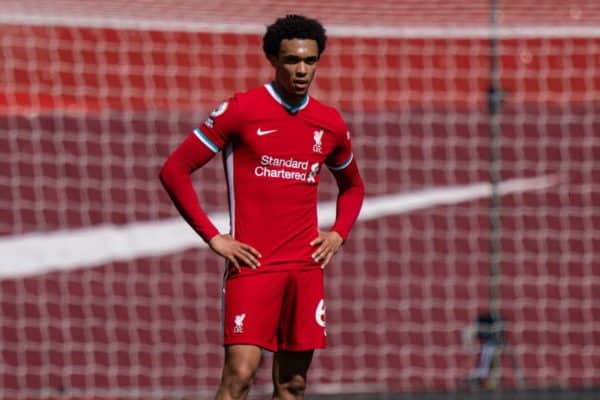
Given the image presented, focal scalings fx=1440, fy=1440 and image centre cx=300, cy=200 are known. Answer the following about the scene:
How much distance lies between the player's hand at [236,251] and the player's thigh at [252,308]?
0.05 m

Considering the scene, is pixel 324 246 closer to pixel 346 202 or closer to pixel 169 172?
pixel 346 202

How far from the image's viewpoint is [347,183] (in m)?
5.13

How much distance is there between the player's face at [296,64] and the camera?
4.72 metres

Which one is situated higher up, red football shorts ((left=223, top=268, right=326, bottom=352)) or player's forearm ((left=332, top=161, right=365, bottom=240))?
player's forearm ((left=332, top=161, right=365, bottom=240))

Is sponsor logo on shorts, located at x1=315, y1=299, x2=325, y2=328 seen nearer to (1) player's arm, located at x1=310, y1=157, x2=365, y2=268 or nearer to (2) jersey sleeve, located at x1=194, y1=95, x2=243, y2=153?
(1) player's arm, located at x1=310, y1=157, x2=365, y2=268

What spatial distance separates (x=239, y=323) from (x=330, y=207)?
14.3ft

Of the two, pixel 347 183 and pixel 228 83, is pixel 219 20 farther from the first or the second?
pixel 347 183

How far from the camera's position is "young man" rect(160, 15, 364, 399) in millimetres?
4727

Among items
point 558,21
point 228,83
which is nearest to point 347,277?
point 228,83

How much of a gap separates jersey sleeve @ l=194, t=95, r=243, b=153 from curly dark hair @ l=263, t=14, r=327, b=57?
0.22 meters

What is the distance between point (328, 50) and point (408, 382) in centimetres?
209

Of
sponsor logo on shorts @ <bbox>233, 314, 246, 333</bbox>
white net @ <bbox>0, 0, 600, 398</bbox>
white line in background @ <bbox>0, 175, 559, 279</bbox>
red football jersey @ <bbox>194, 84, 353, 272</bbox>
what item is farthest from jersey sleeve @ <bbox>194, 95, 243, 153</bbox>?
white line in background @ <bbox>0, 175, 559, 279</bbox>

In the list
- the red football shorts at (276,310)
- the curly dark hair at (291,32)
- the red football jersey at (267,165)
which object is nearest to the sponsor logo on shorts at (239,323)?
the red football shorts at (276,310)

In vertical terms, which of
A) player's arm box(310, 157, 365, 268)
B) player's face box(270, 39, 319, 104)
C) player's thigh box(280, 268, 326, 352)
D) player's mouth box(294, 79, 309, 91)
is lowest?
player's thigh box(280, 268, 326, 352)
